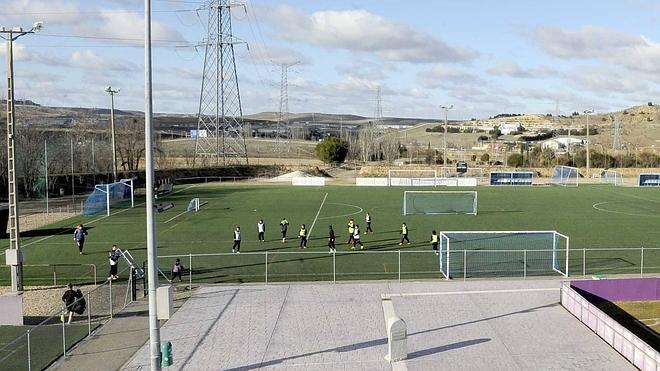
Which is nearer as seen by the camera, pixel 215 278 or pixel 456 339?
pixel 456 339

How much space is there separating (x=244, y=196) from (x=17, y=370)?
146ft

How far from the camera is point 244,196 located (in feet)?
195

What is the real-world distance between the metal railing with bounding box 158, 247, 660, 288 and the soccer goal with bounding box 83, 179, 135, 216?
2073cm

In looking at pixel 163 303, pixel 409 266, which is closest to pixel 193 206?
pixel 409 266

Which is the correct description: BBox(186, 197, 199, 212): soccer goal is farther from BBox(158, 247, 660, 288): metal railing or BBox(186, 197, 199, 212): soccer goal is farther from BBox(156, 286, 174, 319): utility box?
BBox(156, 286, 174, 319): utility box

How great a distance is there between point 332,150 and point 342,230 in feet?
209

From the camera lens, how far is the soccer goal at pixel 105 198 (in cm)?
4572

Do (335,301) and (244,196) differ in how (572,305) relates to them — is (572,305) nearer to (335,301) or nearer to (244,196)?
(335,301)

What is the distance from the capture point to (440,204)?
48.1 metres

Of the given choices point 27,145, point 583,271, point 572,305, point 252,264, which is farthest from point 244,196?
point 572,305

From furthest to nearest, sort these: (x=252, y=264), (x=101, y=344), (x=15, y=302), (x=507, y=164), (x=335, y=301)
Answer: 1. (x=507, y=164)
2. (x=252, y=264)
3. (x=335, y=301)
4. (x=15, y=302)
5. (x=101, y=344)

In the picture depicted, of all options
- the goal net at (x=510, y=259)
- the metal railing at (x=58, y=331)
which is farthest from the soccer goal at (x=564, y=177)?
the metal railing at (x=58, y=331)

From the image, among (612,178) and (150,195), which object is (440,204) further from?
(612,178)

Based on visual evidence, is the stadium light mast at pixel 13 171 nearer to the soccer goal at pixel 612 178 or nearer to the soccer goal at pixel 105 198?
the soccer goal at pixel 105 198
